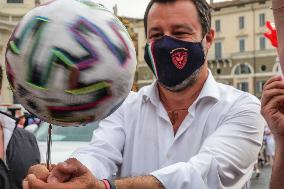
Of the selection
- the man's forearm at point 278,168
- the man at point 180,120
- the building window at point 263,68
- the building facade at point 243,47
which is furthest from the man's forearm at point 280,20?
the building window at point 263,68

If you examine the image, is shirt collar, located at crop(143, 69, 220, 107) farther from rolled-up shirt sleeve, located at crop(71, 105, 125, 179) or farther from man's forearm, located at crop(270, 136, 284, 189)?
man's forearm, located at crop(270, 136, 284, 189)

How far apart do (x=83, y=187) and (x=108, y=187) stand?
0.14 metres

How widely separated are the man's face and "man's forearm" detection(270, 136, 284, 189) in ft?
1.93

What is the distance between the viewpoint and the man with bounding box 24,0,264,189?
2123 mm

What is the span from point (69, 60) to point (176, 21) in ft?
3.05

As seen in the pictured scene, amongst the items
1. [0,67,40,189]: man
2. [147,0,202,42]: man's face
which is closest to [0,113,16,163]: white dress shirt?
[0,67,40,189]: man

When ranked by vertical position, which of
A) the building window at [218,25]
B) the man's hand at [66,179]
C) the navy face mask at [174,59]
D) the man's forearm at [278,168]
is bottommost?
the building window at [218,25]

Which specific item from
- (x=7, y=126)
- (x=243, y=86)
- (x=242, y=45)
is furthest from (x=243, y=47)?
(x=7, y=126)

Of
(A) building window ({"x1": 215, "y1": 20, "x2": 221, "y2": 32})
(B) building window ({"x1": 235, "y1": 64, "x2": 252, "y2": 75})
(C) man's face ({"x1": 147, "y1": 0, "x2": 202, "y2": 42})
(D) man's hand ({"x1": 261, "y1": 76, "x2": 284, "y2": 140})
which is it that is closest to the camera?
(D) man's hand ({"x1": 261, "y1": 76, "x2": 284, "y2": 140})

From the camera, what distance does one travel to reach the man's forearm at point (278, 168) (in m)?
2.01

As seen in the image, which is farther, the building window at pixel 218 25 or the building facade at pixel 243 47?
the building window at pixel 218 25

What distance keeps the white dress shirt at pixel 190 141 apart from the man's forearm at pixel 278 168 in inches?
5.4

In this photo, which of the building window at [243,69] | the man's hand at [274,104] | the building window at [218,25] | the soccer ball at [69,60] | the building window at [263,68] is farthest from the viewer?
the building window at [218,25]

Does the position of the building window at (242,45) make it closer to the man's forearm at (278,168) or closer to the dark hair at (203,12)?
the dark hair at (203,12)
